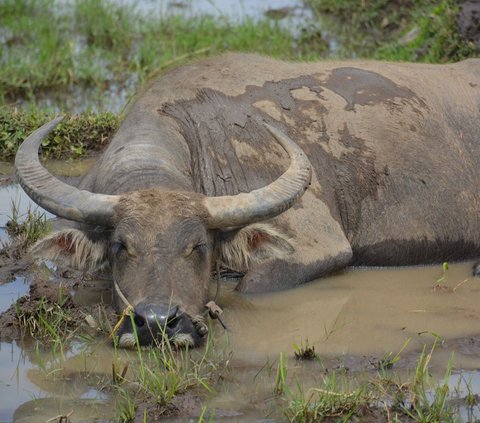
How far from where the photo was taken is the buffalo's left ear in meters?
5.99

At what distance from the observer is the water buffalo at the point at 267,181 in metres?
5.63

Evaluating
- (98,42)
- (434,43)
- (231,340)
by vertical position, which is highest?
(231,340)

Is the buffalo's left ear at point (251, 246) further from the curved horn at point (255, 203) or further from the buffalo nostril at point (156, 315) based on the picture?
the buffalo nostril at point (156, 315)

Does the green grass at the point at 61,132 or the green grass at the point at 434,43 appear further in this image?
the green grass at the point at 434,43

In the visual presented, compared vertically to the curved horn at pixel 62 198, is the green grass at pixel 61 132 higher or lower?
lower

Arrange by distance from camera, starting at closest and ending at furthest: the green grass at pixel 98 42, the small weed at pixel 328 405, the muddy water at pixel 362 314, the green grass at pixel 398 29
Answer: the small weed at pixel 328 405, the muddy water at pixel 362 314, the green grass at pixel 398 29, the green grass at pixel 98 42

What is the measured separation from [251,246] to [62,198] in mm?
1025

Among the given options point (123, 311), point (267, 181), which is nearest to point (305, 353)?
point (123, 311)

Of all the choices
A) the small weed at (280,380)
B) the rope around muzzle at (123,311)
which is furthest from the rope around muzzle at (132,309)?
the small weed at (280,380)

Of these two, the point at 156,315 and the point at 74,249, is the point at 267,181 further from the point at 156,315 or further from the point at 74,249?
the point at 156,315

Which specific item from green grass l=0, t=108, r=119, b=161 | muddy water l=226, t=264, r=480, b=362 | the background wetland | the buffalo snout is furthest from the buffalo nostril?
green grass l=0, t=108, r=119, b=161

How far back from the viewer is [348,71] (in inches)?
297

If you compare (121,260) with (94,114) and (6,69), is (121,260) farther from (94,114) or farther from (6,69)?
(6,69)

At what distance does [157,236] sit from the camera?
18.2ft
